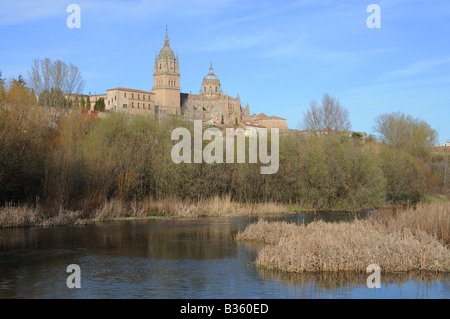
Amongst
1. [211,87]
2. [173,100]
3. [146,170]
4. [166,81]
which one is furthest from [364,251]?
[211,87]

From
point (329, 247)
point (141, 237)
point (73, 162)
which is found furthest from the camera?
point (73, 162)

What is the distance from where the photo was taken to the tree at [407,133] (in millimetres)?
52906

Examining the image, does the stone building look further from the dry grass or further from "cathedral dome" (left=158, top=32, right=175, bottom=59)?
the dry grass

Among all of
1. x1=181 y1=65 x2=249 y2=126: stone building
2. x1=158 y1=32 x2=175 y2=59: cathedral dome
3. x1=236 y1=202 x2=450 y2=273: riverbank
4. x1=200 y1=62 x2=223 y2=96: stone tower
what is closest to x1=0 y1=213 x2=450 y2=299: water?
x1=236 y1=202 x2=450 y2=273: riverbank

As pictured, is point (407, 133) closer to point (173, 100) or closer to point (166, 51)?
point (173, 100)

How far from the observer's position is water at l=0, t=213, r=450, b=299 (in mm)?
12188

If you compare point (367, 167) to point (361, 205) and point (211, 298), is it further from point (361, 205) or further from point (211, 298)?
point (211, 298)

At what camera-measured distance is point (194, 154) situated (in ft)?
105

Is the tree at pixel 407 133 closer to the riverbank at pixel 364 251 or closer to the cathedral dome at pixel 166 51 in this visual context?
the riverbank at pixel 364 251

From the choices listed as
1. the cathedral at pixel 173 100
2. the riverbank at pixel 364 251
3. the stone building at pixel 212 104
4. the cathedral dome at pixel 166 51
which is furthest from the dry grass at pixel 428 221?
the cathedral dome at pixel 166 51

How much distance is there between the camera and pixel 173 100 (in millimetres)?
138250

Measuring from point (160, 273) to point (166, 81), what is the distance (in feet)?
428
